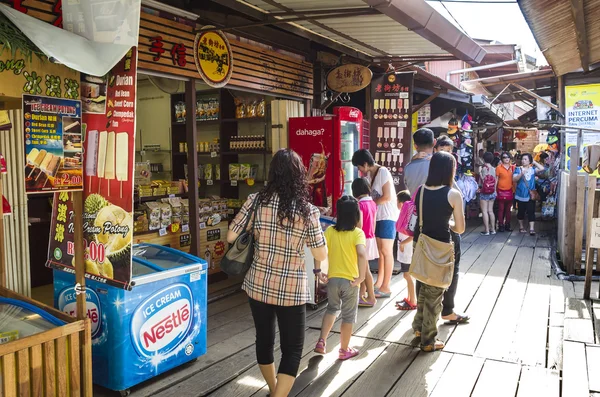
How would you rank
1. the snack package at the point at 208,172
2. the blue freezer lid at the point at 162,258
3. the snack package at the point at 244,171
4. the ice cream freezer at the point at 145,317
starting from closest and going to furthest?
the ice cream freezer at the point at 145,317 < the blue freezer lid at the point at 162,258 < the snack package at the point at 244,171 < the snack package at the point at 208,172

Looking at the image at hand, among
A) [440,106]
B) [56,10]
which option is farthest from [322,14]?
[440,106]

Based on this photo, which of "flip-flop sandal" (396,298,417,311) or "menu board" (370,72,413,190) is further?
"menu board" (370,72,413,190)

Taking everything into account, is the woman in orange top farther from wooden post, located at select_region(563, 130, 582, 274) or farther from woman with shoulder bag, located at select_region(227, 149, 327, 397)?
woman with shoulder bag, located at select_region(227, 149, 327, 397)

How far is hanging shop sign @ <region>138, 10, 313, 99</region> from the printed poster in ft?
18.8

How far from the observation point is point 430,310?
4.48 meters

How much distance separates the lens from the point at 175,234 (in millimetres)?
6246

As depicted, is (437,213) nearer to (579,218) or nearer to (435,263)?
(435,263)

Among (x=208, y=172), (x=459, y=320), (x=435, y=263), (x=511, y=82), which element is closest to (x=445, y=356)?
(x=435, y=263)

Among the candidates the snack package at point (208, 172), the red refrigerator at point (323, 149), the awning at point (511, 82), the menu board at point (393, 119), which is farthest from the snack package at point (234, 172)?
the awning at point (511, 82)

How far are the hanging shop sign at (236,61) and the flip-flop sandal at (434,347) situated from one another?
374cm

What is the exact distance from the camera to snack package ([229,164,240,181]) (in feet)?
25.6

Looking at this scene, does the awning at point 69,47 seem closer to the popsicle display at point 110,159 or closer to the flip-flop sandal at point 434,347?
the popsicle display at point 110,159

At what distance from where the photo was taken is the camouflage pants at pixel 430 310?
448 cm

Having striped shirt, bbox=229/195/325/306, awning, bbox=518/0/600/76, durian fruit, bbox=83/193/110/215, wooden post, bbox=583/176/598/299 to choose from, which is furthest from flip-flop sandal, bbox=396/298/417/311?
durian fruit, bbox=83/193/110/215
